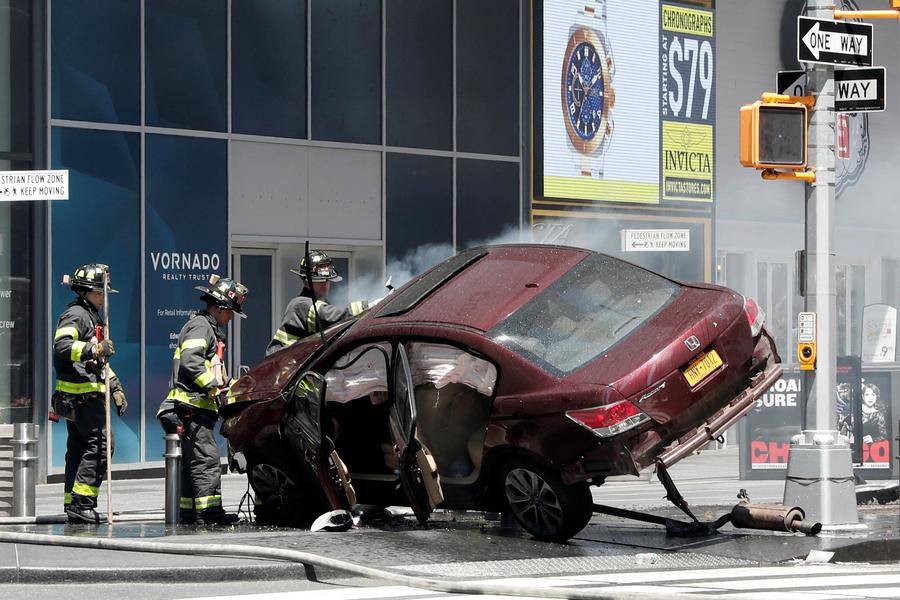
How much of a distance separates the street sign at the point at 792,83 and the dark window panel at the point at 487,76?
8.61 m

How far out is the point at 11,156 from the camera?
54.4 ft

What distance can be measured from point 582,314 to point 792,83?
3.13 metres

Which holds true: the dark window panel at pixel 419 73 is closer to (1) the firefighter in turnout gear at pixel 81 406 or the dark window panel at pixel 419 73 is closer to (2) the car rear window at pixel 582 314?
(1) the firefighter in turnout gear at pixel 81 406

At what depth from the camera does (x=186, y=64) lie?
1773 cm

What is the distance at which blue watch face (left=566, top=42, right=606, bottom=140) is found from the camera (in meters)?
21.5

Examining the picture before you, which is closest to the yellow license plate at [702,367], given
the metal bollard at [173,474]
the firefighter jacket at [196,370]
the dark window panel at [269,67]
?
the firefighter jacket at [196,370]

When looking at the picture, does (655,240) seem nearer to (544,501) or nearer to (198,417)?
(198,417)

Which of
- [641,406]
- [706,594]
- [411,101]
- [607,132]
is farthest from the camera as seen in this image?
[607,132]

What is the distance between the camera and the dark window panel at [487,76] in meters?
20.3

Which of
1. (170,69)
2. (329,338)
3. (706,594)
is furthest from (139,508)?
(706,594)

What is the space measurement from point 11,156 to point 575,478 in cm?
927

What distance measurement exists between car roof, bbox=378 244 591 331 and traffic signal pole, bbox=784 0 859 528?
2083 millimetres

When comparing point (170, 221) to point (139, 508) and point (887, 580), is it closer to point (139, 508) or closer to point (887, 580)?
point (139, 508)

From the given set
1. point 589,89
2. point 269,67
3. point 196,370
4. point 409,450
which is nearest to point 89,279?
point 196,370
